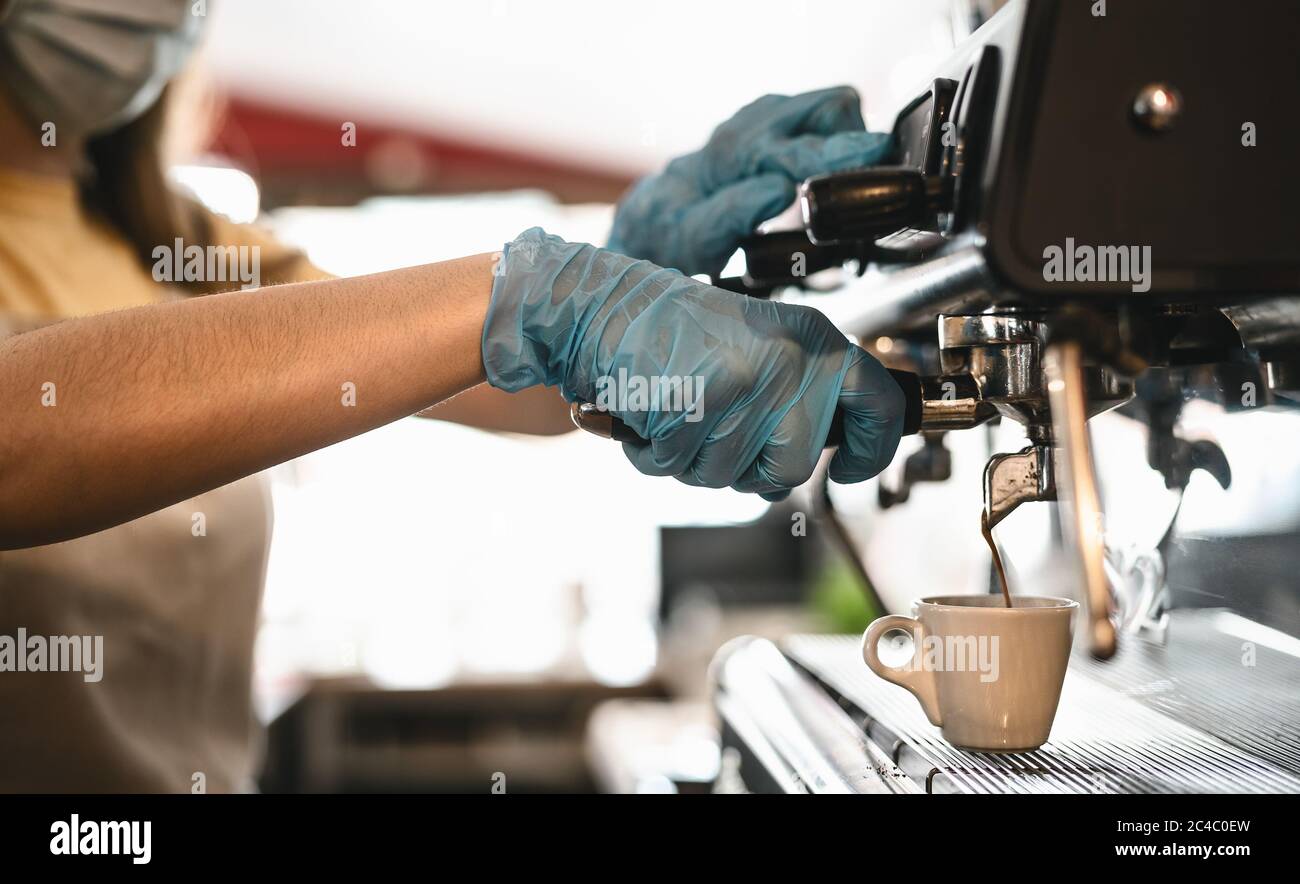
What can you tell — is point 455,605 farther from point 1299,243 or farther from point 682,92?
point 1299,243

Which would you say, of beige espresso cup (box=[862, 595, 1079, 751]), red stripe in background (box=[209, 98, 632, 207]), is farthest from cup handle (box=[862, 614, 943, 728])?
red stripe in background (box=[209, 98, 632, 207])

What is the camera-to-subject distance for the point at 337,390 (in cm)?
63

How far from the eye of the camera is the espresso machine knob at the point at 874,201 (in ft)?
1.82

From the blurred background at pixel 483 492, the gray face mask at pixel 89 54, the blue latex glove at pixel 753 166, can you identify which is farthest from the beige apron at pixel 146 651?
the blurred background at pixel 483 492

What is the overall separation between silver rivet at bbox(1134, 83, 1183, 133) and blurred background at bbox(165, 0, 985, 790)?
2105 millimetres

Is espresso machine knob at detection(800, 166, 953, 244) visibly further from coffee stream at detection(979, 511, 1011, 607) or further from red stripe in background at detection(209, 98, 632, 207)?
red stripe in background at detection(209, 98, 632, 207)

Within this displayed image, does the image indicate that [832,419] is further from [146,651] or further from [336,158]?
[336,158]

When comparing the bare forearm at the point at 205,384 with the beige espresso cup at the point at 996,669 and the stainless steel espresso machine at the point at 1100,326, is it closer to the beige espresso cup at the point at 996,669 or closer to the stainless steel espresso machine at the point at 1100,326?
the stainless steel espresso machine at the point at 1100,326

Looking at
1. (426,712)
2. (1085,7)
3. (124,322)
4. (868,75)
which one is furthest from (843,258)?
(426,712)

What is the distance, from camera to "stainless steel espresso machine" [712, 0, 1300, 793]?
19.9 inches

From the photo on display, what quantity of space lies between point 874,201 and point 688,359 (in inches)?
6.1

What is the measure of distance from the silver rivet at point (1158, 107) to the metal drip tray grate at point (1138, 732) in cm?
37

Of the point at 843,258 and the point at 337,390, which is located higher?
the point at 843,258
